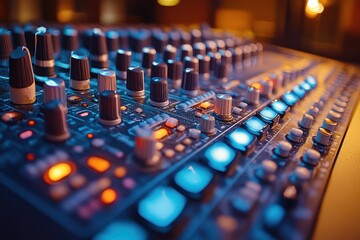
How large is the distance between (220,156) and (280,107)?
36cm

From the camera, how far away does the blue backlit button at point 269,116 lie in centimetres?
78

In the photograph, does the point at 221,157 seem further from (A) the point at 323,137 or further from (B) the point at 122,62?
(B) the point at 122,62

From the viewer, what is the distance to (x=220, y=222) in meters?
0.45

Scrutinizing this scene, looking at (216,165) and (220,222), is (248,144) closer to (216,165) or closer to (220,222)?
(216,165)

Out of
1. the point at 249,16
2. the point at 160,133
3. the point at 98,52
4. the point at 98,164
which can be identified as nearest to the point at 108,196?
the point at 98,164

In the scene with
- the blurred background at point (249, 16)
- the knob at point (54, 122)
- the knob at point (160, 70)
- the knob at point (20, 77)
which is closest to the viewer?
the knob at point (54, 122)

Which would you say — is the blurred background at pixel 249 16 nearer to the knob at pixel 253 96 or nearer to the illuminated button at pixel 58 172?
the knob at pixel 253 96

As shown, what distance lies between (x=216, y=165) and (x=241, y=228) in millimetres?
134

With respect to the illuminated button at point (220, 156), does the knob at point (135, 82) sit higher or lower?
higher

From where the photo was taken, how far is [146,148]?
1.73 ft

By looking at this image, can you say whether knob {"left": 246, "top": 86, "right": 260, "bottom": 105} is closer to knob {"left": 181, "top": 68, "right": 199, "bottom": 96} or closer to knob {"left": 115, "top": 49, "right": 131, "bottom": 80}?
knob {"left": 181, "top": 68, "right": 199, "bottom": 96}

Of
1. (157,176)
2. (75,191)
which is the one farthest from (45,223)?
(157,176)

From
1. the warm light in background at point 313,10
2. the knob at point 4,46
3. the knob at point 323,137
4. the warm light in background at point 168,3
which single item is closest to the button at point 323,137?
the knob at point 323,137

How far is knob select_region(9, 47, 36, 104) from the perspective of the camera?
65cm
